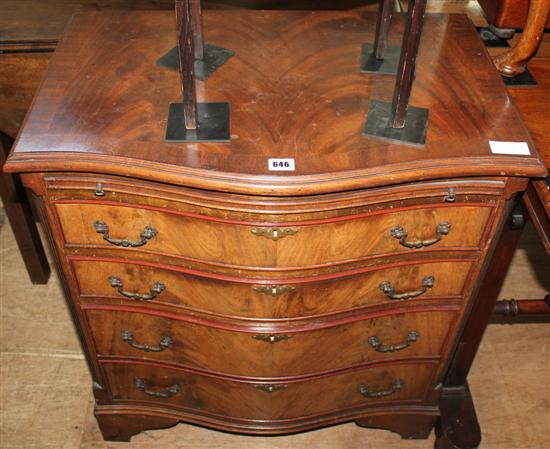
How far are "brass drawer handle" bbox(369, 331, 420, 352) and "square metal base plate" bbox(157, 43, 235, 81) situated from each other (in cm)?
82

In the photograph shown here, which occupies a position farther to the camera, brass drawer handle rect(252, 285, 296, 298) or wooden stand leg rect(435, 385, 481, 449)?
wooden stand leg rect(435, 385, 481, 449)

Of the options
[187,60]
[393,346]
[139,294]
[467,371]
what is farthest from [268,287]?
[467,371]

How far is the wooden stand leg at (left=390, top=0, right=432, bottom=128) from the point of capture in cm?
140

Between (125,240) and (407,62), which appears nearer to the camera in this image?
(407,62)

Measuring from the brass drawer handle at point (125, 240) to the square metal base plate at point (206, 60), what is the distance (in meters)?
0.40

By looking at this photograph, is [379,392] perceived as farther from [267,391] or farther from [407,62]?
[407,62]

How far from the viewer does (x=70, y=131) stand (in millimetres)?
1509

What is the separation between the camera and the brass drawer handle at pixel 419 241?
157 centimetres

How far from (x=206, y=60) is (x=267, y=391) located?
3.02 feet

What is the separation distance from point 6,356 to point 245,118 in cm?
141

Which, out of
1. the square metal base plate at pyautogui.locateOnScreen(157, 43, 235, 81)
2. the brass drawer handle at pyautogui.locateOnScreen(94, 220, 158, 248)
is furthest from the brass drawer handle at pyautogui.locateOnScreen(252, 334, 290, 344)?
the square metal base plate at pyautogui.locateOnScreen(157, 43, 235, 81)

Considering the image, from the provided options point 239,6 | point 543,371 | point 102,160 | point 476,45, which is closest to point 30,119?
point 102,160

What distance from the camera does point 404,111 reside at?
59.9 inches

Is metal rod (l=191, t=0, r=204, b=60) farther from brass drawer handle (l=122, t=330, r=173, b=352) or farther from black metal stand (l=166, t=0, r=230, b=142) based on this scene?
brass drawer handle (l=122, t=330, r=173, b=352)
